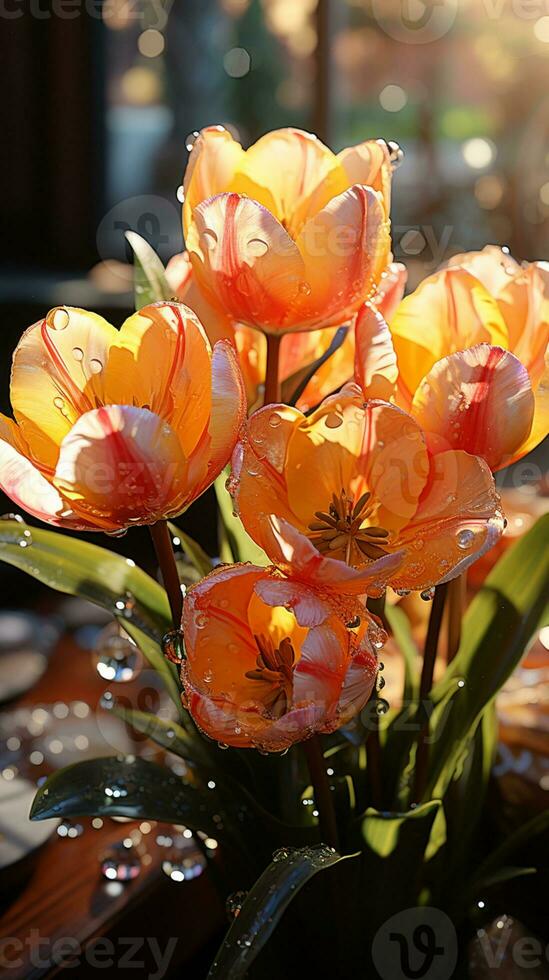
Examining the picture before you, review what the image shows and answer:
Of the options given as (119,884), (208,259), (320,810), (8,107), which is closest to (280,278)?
(208,259)

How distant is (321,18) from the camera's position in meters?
2.21

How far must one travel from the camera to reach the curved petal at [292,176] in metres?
0.45

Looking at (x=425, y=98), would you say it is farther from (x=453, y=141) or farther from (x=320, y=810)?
(x=320, y=810)

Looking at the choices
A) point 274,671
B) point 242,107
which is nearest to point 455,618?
point 274,671

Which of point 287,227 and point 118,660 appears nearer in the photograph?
point 287,227

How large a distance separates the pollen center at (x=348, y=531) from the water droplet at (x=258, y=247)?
96 mm

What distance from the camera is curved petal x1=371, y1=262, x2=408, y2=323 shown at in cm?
45

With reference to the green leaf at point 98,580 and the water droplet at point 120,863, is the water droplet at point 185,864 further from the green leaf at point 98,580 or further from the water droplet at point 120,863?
the green leaf at point 98,580

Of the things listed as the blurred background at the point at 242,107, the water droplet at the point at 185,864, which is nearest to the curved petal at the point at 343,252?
the water droplet at the point at 185,864

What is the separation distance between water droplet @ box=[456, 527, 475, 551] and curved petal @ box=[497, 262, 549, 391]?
Result: 0.27ft

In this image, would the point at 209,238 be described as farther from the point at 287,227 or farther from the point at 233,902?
the point at 233,902

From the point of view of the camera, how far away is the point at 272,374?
1.53 feet

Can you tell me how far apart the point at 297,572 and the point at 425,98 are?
2.09 meters

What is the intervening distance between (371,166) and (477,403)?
0.13m
